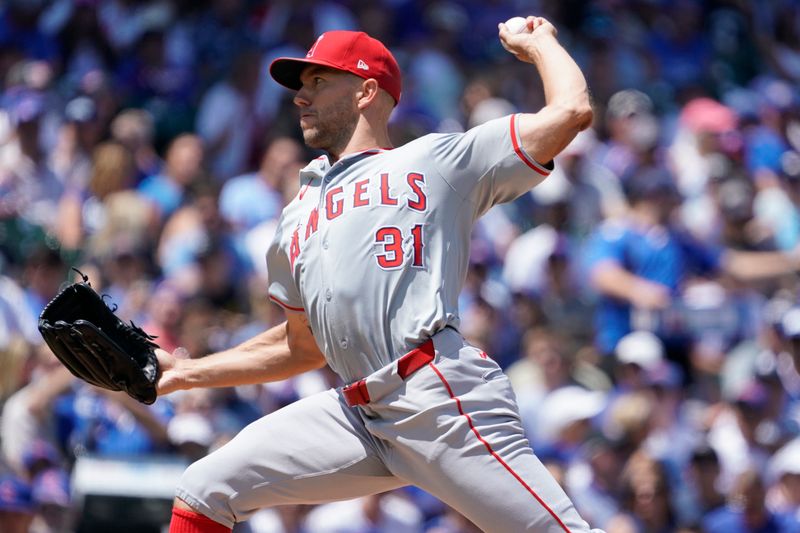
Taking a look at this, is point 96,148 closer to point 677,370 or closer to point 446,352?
point 677,370

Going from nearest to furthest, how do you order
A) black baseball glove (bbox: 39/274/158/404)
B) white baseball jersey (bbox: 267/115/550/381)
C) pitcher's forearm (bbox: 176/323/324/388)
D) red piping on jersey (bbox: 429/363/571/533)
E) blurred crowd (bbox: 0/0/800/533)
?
red piping on jersey (bbox: 429/363/571/533) → white baseball jersey (bbox: 267/115/550/381) → black baseball glove (bbox: 39/274/158/404) → pitcher's forearm (bbox: 176/323/324/388) → blurred crowd (bbox: 0/0/800/533)

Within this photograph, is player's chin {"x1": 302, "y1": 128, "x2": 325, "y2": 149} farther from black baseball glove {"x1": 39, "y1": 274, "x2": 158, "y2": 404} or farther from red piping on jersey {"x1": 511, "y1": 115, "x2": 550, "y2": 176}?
black baseball glove {"x1": 39, "y1": 274, "x2": 158, "y2": 404}

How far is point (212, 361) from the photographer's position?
4664 millimetres

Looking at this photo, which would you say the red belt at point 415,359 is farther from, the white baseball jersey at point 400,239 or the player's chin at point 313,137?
the player's chin at point 313,137

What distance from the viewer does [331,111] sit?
452 centimetres

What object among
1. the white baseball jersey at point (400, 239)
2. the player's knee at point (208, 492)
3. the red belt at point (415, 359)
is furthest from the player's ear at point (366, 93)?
the player's knee at point (208, 492)

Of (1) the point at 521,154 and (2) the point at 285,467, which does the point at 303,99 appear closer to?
(1) the point at 521,154

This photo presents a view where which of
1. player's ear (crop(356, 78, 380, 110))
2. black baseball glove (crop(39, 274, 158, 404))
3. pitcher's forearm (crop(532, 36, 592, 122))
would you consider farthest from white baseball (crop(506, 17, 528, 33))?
black baseball glove (crop(39, 274, 158, 404))

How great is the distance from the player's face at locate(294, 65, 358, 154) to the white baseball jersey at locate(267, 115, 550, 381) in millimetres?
181

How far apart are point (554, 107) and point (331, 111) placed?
765mm

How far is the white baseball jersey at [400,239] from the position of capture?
420 cm

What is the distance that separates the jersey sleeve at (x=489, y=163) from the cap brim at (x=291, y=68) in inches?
19.0

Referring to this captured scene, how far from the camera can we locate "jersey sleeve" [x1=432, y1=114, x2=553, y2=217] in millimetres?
4234

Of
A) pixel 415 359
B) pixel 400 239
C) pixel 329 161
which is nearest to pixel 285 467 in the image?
pixel 415 359
